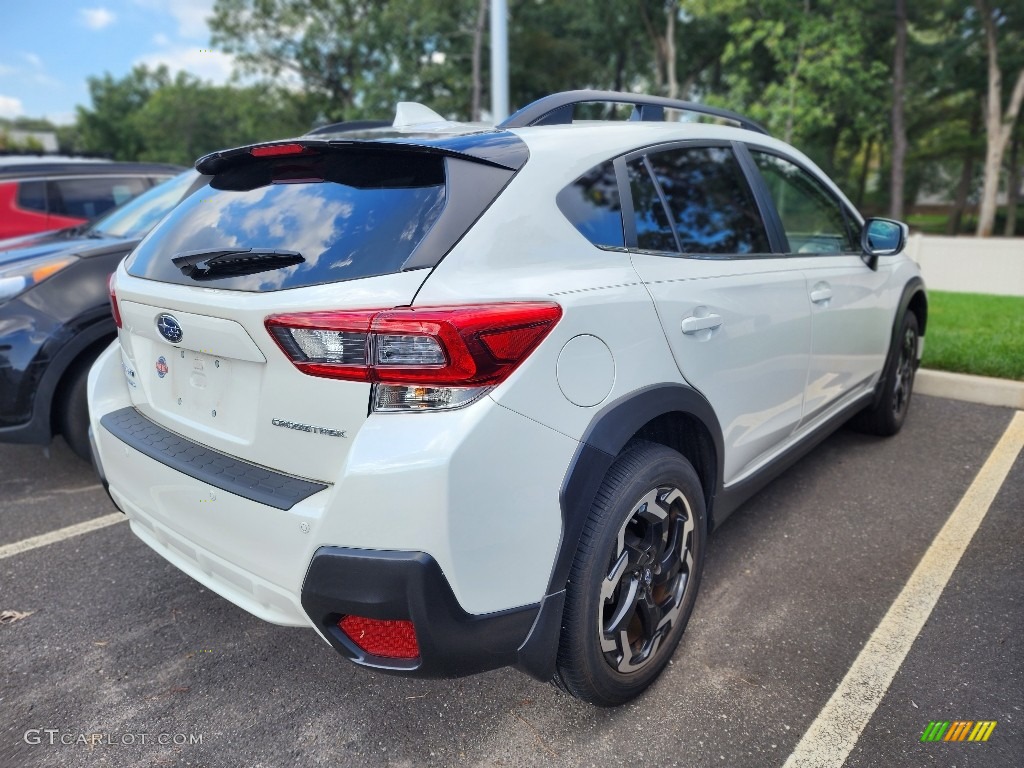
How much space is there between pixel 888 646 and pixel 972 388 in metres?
3.39

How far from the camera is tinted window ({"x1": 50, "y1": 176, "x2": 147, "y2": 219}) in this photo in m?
5.96

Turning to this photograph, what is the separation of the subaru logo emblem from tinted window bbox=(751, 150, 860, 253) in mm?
2474

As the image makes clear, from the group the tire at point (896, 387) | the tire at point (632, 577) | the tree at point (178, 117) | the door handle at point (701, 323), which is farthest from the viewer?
the tree at point (178, 117)

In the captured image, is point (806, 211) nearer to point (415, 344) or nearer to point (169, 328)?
point (415, 344)

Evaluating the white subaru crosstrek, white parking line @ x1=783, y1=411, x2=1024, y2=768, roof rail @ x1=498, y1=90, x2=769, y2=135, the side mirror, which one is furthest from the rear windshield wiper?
the side mirror

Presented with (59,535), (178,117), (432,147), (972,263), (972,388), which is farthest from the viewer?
(178,117)

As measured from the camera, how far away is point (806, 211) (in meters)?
3.86

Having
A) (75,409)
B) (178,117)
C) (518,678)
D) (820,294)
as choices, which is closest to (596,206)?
(820,294)

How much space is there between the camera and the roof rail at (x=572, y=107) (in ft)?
7.27

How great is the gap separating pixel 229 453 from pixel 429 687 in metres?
0.99

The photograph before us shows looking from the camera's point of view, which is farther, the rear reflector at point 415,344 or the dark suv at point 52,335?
the dark suv at point 52,335

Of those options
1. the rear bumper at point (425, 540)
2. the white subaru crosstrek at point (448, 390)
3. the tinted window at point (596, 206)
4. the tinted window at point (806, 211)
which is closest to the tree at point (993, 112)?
the tinted window at point (806, 211)

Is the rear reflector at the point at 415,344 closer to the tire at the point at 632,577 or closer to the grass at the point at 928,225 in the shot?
the tire at the point at 632,577

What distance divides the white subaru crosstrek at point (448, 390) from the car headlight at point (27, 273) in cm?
135
